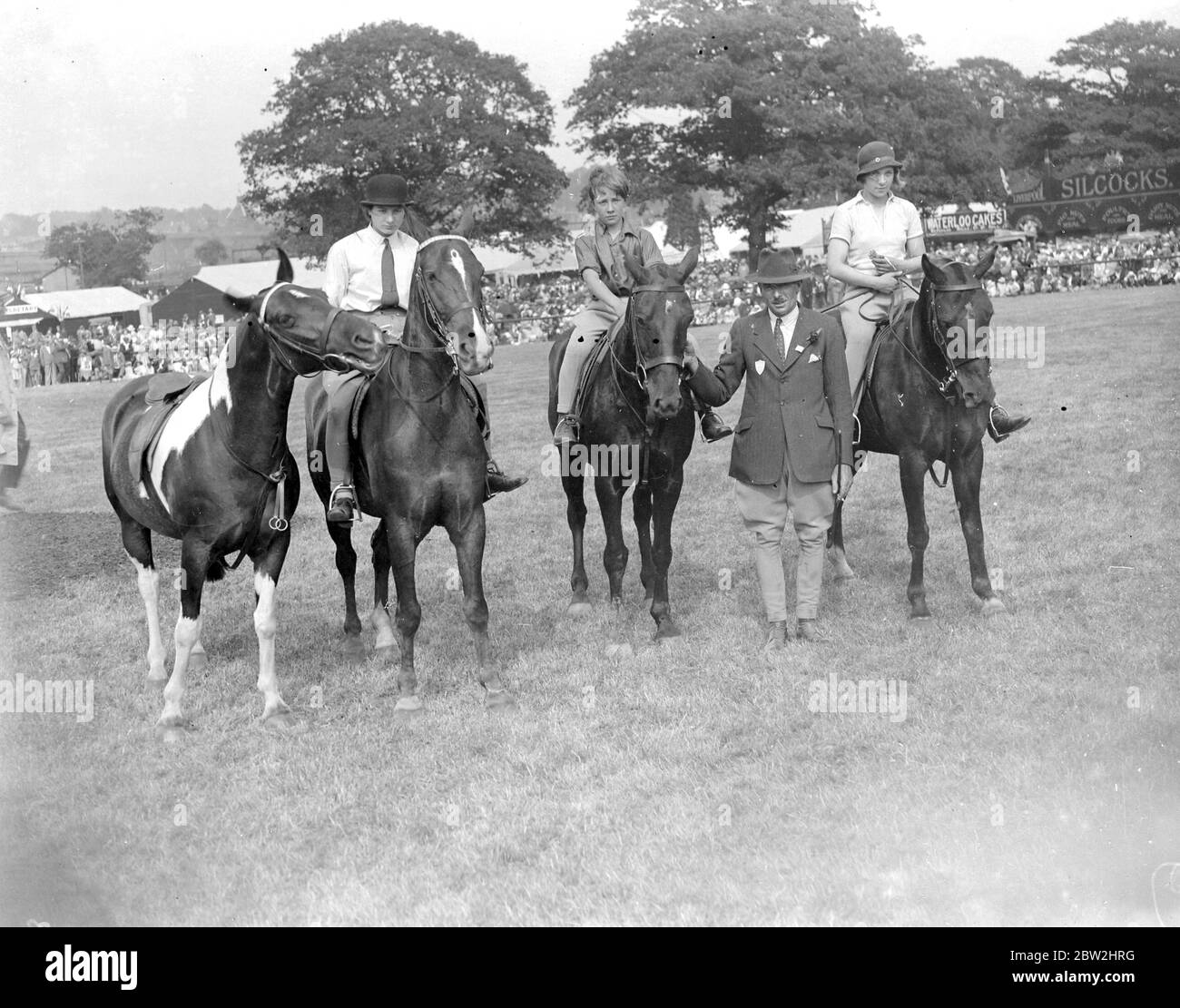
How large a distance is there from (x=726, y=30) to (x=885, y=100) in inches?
376

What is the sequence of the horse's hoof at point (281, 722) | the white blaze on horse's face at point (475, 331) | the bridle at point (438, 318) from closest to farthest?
1. the white blaze on horse's face at point (475, 331)
2. the bridle at point (438, 318)
3. the horse's hoof at point (281, 722)

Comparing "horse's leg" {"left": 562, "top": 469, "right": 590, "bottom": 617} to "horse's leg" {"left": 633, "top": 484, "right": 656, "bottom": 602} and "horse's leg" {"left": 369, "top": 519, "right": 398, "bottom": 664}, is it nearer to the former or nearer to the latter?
"horse's leg" {"left": 633, "top": 484, "right": 656, "bottom": 602}

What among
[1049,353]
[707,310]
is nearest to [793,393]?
[1049,353]

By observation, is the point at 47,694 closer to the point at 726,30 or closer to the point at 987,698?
the point at 987,698

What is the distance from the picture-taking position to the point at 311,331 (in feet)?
22.0

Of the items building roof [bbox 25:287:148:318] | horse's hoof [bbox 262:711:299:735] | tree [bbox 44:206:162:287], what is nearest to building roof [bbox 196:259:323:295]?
building roof [bbox 25:287:148:318]

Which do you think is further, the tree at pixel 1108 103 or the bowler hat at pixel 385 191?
the tree at pixel 1108 103

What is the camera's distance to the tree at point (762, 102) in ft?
132

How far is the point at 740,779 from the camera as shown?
20.4 ft

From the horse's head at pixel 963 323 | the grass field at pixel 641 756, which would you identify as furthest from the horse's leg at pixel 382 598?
the horse's head at pixel 963 323

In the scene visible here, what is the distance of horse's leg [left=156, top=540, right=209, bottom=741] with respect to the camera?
7215 millimetres

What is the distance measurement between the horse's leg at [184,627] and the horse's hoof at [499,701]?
77.0 inches

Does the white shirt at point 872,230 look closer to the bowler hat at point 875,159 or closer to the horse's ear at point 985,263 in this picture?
the bowler hat at point 875,159
